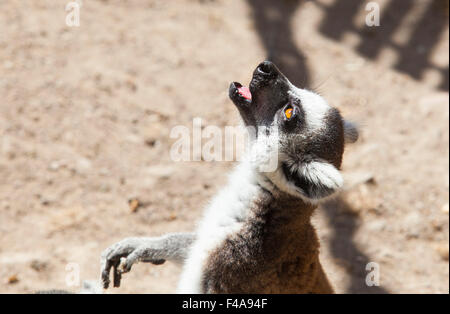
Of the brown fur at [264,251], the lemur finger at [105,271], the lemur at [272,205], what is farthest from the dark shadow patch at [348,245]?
the lemur finger at [105,271]

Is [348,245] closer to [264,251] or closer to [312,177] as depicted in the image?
[264,251]

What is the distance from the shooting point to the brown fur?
3137mm

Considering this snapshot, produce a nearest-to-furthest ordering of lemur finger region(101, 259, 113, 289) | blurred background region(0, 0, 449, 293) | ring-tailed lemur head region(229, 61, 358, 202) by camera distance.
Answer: ring-tailed lemur head region(229, 61, 358, 202), lemur finger region(101, 259, 113, 289), blurred background region(0, 0, 449, 293)

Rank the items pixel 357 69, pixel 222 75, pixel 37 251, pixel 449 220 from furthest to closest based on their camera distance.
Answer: pixel 357 69 → pixel 222 75 → pixel 449 220 → pixel 37 251

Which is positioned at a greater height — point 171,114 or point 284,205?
point 171,114

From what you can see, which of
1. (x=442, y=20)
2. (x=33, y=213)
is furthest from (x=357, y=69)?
(x=33, y=213)

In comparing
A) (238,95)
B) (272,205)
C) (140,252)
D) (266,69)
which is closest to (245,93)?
(238,95)

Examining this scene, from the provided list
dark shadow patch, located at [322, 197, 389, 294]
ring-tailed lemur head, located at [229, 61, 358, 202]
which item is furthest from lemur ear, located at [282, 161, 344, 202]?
dark shadow patch, located at [322, 197, 389, 294]

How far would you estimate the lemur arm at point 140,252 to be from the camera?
3410mm

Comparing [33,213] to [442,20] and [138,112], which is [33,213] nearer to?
[138,112]

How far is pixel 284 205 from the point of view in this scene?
3.14 metres

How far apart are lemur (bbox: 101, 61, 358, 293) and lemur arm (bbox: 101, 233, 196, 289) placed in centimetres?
14

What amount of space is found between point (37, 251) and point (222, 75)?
2588 millimetres

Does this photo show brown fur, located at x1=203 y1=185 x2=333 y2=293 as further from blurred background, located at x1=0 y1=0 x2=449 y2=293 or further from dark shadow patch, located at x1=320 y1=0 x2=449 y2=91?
dark shadow patch, located at x1=320 y1=0 x2=449 y2=91
